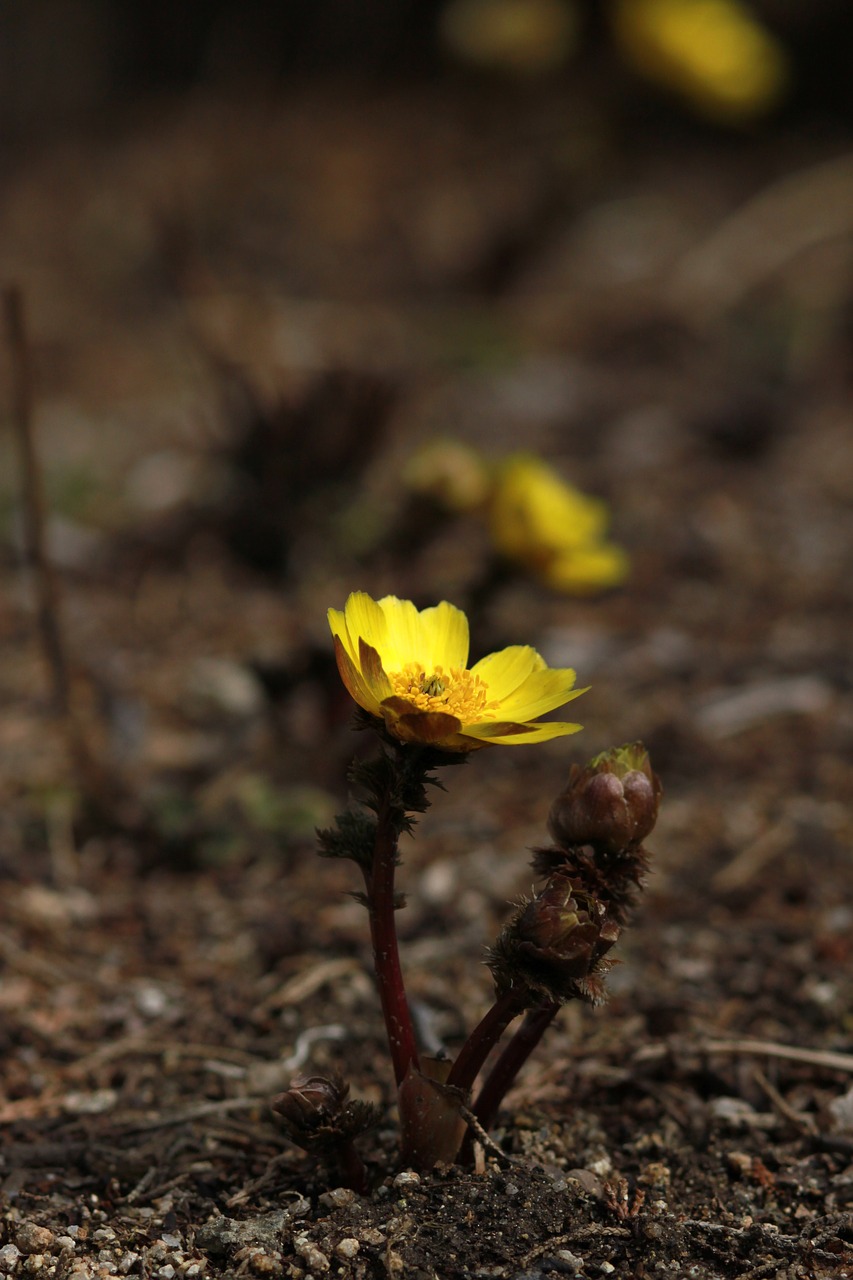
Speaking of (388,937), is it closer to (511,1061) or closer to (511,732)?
(511,1061)

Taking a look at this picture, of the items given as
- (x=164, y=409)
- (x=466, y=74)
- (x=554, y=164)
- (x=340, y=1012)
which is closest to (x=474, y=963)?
(x=340, y=1012)

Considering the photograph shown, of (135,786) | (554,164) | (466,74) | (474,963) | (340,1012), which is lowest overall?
(340,1012)

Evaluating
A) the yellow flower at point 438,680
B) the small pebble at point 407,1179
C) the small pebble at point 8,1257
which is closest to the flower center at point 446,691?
the yellow flower at point 438,680

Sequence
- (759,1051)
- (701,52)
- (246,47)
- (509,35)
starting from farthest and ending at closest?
(246,47) → (509,35) → (701,52) → (759,1051)

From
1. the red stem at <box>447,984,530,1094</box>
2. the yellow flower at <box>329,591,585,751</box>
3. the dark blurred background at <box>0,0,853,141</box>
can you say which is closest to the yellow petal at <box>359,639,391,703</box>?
the yellow flower at <box>329,591,585,751</box>

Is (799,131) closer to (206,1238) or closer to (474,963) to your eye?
(474,963)

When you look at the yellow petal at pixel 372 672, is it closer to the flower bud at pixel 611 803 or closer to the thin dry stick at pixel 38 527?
the flower bud at pixel 611 803

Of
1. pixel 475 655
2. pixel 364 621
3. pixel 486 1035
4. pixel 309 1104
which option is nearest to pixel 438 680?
pixel 364 621
